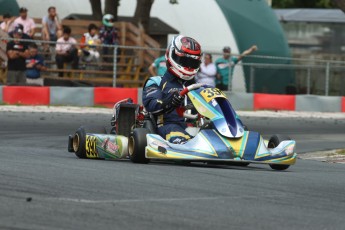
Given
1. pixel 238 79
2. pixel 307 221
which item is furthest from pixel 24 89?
pixel 307 221

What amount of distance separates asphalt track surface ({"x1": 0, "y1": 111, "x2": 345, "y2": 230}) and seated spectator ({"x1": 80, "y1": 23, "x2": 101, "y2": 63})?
12.5 m

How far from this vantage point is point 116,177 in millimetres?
9297

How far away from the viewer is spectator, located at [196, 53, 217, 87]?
25188 millimetres

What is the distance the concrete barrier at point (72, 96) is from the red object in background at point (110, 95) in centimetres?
13

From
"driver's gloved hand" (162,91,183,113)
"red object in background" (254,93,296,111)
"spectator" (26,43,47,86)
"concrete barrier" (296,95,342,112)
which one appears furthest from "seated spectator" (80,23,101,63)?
"driver's gloved hand" (162,91,183,113)

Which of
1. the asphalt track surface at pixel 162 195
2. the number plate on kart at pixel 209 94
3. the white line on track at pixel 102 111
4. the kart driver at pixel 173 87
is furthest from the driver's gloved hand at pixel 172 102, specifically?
the white line on track at pixel 102 111

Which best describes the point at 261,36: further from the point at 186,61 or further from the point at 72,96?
the point at 186,61

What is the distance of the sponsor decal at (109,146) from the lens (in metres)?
11.7

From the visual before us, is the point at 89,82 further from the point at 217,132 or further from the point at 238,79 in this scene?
the point at 217,132

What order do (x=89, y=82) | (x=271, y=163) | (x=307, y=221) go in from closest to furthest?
(x=307, y=221) < (x=271, y=163) < (x=89, y=82)

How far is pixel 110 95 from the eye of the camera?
2397 cm

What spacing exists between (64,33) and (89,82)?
4.24 ft

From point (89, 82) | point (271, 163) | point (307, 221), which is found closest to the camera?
point (307, 221)

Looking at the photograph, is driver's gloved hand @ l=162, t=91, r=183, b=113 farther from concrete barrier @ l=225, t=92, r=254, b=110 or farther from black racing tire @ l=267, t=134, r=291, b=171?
concrete barrier @ l=225, t=92, r=254, b=110
